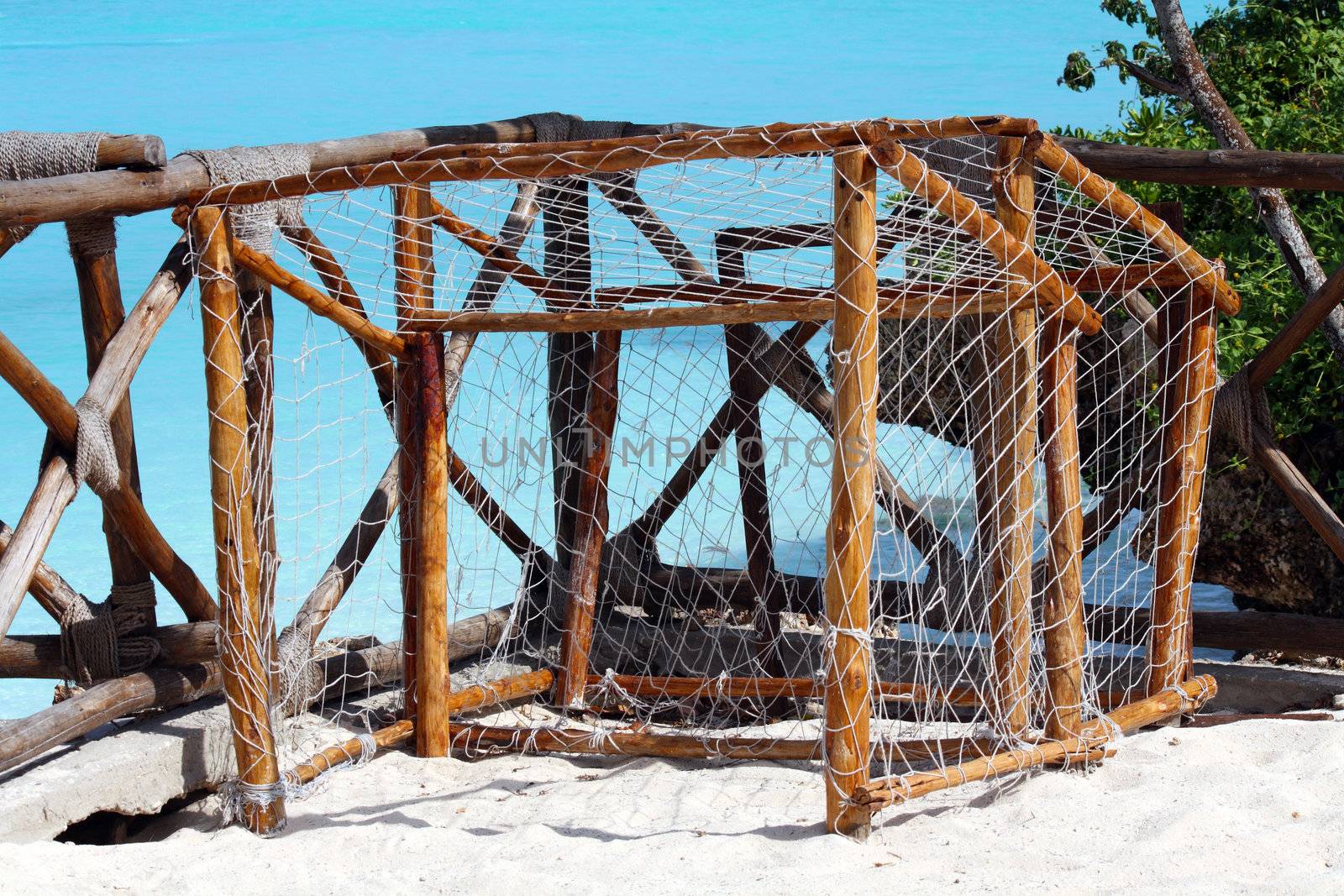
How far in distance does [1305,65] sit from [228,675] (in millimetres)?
4610

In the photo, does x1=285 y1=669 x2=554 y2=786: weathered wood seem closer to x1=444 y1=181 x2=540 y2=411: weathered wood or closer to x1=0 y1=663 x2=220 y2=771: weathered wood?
x1=0 y1=663 x2=220 y2=771: weathered wood

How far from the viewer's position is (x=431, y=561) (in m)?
3.61

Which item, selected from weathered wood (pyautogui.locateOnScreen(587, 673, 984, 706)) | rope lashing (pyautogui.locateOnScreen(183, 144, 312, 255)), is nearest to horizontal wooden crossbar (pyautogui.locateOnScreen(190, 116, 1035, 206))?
rope lashing (pyautogui.locateOnScreen(183, 144, 312, 255))

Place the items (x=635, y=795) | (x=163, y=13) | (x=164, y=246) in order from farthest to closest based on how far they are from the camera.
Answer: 1. (x=163, y=13)
2. (x=164, y=246)
3. (x=635, y=795)

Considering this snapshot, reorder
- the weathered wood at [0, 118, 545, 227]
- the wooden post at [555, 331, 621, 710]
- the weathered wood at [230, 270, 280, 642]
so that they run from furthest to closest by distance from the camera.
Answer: the wooden post at [555, 331, 621, 710], the weathered wood at [230, 270, 280, 642], the weathered wood at [0, 118, 545, 227]

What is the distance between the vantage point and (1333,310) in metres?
4.05

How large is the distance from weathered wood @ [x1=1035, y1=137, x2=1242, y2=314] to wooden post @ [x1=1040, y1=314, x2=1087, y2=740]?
0.32 metres

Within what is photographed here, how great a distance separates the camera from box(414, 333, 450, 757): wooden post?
361 cm

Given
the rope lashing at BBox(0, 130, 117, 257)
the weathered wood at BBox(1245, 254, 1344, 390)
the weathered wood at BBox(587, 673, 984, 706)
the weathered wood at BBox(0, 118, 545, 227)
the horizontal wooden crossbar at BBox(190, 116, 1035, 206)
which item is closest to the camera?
the horizontal wooden crossbar at BBox(190, 116, 1035, 206)

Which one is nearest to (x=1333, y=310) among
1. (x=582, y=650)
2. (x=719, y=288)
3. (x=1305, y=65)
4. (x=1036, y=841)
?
(x=1305, y=65)

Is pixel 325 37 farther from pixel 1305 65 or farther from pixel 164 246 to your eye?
pixel 1305 65

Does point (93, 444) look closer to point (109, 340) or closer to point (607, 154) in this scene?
point (109, 340)

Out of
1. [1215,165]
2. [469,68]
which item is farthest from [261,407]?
[469,68]

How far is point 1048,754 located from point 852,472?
38.9 inches
